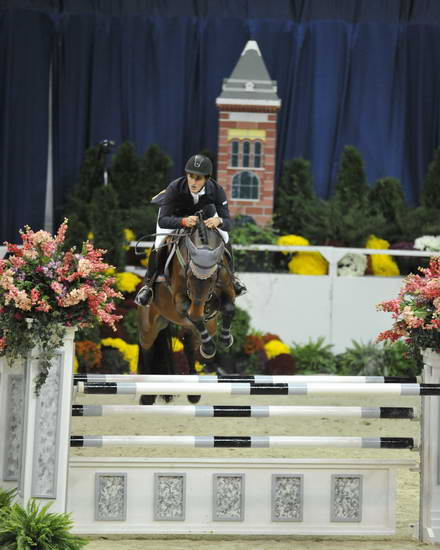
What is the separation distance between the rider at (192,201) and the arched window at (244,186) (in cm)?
473

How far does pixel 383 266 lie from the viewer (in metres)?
10.3

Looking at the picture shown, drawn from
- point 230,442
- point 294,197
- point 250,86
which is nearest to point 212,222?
point 230,442

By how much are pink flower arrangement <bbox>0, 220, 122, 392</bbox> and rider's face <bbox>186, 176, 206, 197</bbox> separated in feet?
4.98

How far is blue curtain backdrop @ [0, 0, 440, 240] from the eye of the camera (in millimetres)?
11320

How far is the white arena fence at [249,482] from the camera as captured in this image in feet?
13.7

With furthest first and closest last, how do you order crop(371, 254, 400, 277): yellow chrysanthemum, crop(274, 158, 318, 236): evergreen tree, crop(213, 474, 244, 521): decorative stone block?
crop(274, 158, 318, 236): evergreen tree, crop(371, 254, 400, 277): yellow chrysanthemum, crop(213, 474, 244, 521): decorative stone block

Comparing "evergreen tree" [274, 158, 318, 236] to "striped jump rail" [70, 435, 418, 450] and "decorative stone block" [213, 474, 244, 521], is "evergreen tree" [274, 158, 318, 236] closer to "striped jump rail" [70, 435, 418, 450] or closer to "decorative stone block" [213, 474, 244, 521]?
"striped jump rail" [70, 435, 418, 450]

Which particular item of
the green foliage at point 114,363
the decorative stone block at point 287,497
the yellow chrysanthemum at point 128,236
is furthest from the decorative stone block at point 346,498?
the yellow chrysanthemum at point 128,236

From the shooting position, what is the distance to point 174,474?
166 inches

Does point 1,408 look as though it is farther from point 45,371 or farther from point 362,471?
point 362,471

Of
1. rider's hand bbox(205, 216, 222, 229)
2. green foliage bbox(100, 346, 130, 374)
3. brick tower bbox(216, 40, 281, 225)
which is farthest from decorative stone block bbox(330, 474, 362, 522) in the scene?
brick tower bbox(216, 40, 281, 225)

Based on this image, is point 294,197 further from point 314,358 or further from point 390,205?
point 314,358

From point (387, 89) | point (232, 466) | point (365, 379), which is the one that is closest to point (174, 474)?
point (232, 466)

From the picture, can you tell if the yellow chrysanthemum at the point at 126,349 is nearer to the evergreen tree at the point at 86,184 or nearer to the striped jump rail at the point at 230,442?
the evergreen tree at the point at 86,184
